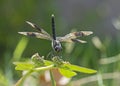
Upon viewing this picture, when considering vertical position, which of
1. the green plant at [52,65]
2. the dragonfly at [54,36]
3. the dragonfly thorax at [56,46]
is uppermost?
the dragonfly at [54,36]

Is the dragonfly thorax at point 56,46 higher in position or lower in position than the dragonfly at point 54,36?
lower

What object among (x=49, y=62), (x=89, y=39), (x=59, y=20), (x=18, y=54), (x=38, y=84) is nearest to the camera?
(x=49, y=62)

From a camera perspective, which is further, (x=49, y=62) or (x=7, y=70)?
(x=7, y=70)

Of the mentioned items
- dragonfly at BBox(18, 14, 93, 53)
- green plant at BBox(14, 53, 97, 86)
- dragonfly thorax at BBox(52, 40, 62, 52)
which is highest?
dragonfly at BBox(18, 14, 93, 53)

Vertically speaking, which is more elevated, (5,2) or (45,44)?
(5,2)

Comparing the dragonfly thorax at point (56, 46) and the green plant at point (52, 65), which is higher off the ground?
the dragonfly thorax at point (56, 46)

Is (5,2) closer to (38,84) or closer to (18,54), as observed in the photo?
(18,54)

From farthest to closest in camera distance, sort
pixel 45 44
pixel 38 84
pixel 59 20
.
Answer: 1. pixel 59 20
2. pixel 45 44
3. pixel 38 84

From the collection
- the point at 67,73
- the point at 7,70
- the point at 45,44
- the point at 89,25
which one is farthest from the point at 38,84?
the point at 89,25

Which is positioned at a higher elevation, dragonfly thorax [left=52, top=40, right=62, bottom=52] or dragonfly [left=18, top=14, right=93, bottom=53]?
dragonfly [left=18, top=14, right=93, bottom=53]

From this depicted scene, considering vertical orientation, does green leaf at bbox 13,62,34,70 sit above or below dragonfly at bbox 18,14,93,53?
below

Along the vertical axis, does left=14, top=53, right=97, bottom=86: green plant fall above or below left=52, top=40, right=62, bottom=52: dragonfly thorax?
below
